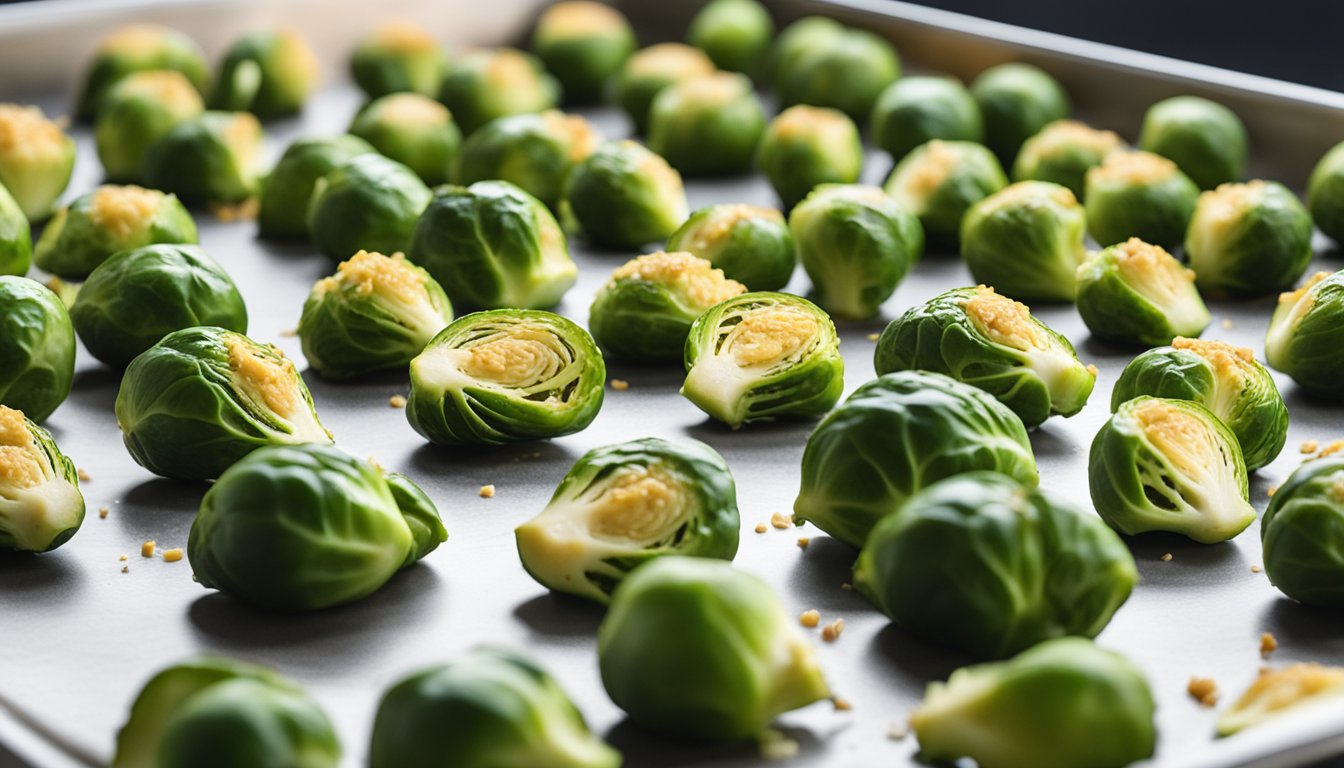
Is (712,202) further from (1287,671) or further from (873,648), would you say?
(1287,671)

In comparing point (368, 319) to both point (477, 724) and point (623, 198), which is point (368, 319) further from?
point (477, 724)

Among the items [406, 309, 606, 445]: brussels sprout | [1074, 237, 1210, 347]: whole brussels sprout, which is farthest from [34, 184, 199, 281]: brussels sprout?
[1074, 237, 1210, 347]: whole brussels sprout

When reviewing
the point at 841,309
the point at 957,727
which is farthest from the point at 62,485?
the point at 841,309

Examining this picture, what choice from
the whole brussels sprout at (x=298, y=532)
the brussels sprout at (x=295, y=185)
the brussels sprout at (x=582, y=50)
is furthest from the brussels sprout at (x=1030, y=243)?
the brussels sprout at (x=582, y=50)

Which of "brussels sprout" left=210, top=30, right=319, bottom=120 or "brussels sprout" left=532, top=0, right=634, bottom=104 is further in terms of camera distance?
"brussels sprout" left=532, top=0, right=634, bottom=104

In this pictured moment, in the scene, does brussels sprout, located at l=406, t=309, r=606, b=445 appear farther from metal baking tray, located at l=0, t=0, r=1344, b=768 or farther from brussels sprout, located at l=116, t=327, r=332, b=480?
brussels sprout, located at l=116, t=327, r=332, b=480

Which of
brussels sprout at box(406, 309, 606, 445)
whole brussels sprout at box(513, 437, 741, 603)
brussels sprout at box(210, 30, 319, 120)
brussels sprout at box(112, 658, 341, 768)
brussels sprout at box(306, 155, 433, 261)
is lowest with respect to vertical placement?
brussels sprout at box(210, 30, 319, 120)
